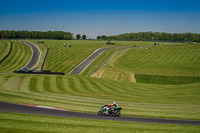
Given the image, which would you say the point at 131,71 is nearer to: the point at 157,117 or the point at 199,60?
the point at 199,60

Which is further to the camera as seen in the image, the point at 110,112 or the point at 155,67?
the point at 155,67

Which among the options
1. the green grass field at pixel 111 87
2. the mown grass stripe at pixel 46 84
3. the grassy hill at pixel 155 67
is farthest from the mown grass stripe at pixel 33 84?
the grassy hill at pixel 155 67

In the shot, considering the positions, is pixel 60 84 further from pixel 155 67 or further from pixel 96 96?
pixel 155 67

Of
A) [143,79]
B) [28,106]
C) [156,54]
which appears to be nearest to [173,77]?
[143,79]

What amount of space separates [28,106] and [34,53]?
82396 mm

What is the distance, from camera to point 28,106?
87.4 feet

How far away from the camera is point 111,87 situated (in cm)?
4925

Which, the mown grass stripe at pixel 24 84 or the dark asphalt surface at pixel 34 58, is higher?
the dark asphalt surface at pixel 34 58

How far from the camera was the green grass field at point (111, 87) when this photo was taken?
21.2 meters

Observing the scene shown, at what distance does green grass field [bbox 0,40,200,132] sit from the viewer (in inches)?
834

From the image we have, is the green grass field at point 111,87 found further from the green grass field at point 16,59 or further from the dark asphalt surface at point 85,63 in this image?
the dark asphalt surface at point 85,63

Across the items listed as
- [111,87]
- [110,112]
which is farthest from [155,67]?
[110,112]

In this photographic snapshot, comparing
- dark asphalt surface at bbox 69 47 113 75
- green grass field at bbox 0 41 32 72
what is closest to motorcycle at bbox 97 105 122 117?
dark asphalt surface at bbox 69 47 113 75

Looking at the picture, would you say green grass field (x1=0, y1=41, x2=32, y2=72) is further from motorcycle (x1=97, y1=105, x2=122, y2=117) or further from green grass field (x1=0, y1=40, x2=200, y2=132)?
motorcycle (x1=97, y1=105, x2=122, y2=117)
